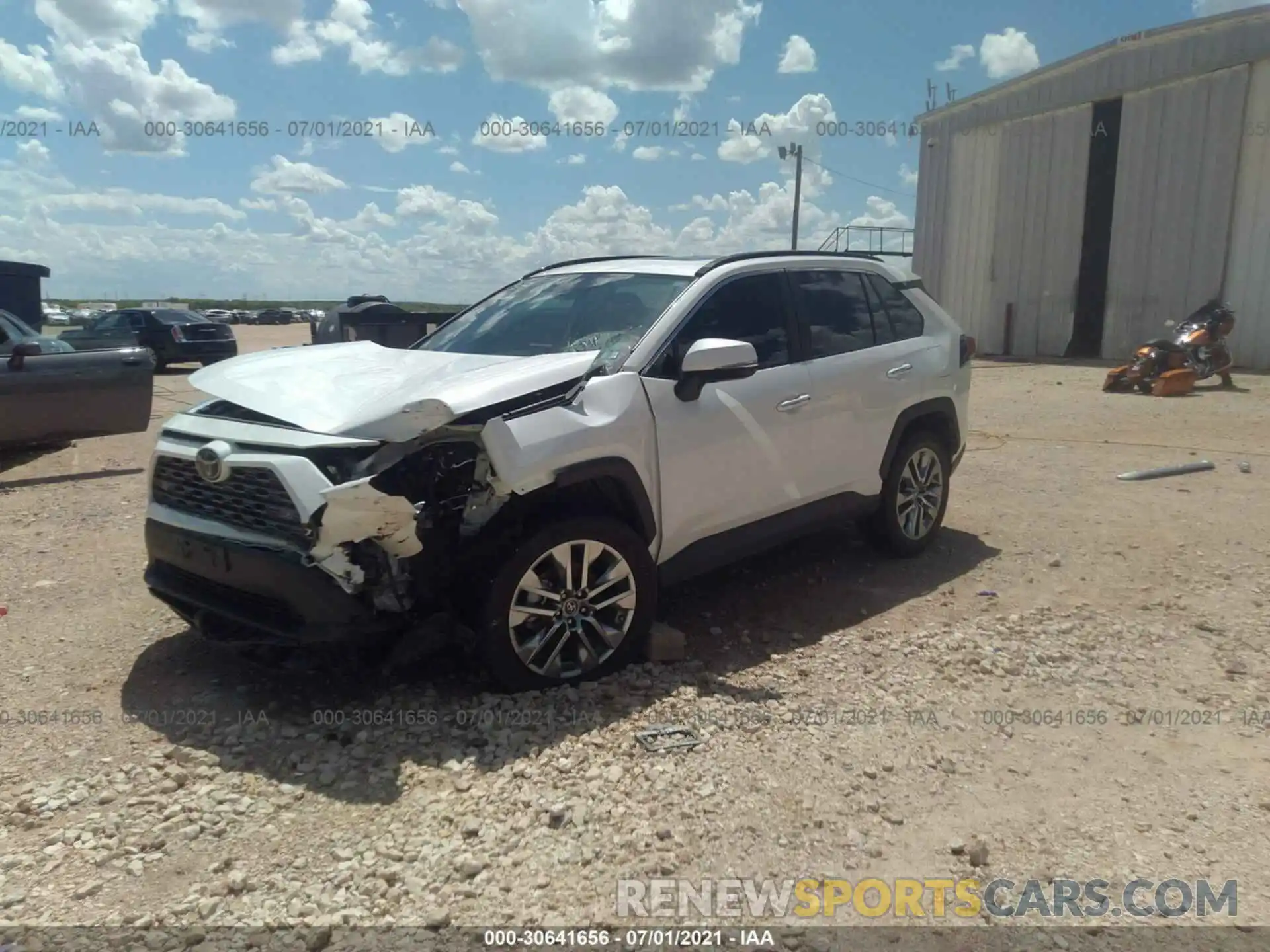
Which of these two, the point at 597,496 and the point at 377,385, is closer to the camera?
the point at 377,385

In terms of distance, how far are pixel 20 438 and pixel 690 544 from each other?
691 cm

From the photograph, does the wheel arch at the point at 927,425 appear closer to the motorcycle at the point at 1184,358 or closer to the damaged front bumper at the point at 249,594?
the damaged front bumper at the point at 249,594

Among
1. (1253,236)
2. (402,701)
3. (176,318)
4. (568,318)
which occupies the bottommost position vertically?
(402,701)

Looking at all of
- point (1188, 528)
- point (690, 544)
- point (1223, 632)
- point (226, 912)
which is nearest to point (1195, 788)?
point (1223, 632)

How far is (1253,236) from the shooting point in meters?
16.9

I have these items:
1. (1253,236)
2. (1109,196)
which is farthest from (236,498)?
(1109,196)

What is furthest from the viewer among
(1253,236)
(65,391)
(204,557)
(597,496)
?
(1253,236)

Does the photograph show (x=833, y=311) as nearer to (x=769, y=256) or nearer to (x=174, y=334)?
(x=769, y=256)

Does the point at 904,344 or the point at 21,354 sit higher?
the point at 904,344

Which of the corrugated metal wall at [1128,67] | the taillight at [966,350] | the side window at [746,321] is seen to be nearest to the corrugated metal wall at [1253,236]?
the corrugated metal wall at [1128,67]

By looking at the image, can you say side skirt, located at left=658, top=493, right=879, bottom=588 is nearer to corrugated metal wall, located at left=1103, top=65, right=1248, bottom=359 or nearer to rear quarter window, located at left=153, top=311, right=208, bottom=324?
corrugated metal wall, located at left=1103, top=65, right=1248, bottom=359

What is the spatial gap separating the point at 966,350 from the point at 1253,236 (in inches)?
567

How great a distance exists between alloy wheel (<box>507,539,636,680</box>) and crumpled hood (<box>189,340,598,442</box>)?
0.67 meters

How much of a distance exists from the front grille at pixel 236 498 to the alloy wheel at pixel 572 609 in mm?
860
